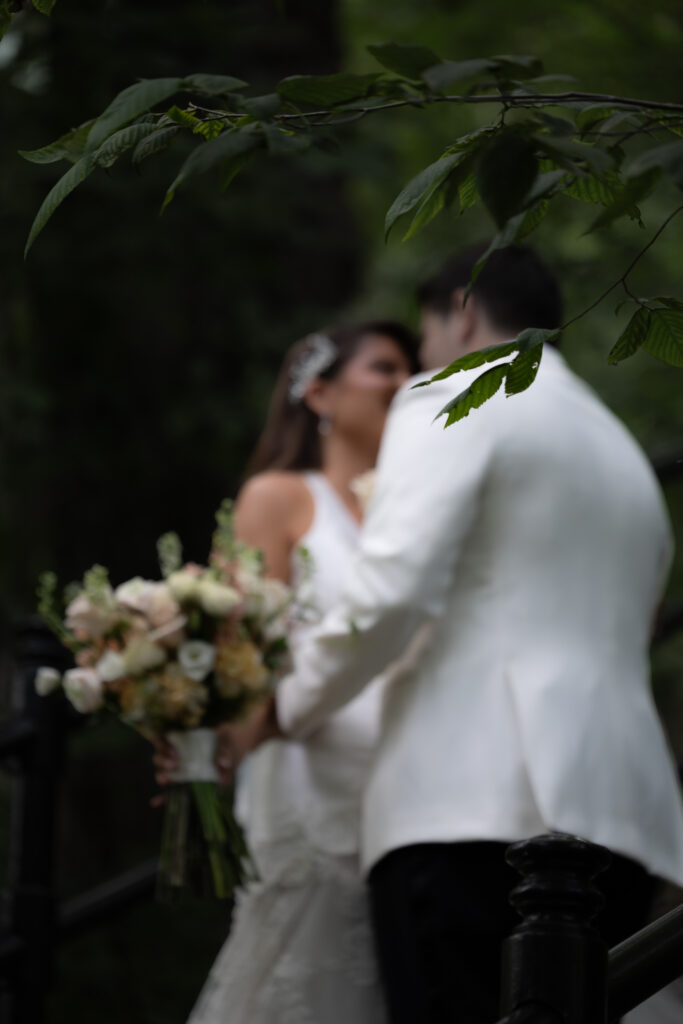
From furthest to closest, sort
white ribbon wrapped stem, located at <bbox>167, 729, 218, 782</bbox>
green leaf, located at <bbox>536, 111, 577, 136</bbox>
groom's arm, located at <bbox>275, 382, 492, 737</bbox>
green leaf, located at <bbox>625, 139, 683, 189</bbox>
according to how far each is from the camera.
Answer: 1. white ribbon wrapped stem, located at <bbox>167, 729, 218, 782</bbox>
2. groom's arm, located at <bbox>275, 382, 492, 737</bbox>
3. green leaf, located at <bbox>536, 111, 577, 136</bbox>
4. green leaf, located at <bbox>625, 139, 683, 189</bbox>

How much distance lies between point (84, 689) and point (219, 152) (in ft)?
5.66

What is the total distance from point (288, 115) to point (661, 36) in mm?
4518

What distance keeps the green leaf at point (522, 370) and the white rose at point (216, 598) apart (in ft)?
5.03

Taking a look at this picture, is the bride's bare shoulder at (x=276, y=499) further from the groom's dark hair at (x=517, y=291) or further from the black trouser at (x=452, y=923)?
the black trouser at (x=452, y=923)

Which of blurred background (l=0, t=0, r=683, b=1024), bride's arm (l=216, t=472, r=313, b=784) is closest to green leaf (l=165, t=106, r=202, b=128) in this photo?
bride's arm (l=216, t=472, r=313, b=784)

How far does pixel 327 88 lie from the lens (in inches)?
50.4

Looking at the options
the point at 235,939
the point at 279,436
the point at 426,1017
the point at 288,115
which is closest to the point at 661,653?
the point at 279,436

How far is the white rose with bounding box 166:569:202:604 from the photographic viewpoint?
9.26 feet

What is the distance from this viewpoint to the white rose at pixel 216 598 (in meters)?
2.81

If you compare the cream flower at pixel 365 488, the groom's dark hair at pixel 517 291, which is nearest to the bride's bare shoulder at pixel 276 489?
the cream flower at pixel 365 488

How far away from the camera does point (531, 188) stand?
1160 millimetres

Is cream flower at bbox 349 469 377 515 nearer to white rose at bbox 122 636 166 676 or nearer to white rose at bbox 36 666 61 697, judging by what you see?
white rose at bbox 122 636 166 676

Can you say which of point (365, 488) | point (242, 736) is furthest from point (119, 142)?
point (365, 488)

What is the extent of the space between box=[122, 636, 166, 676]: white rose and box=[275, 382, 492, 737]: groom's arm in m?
0.34
